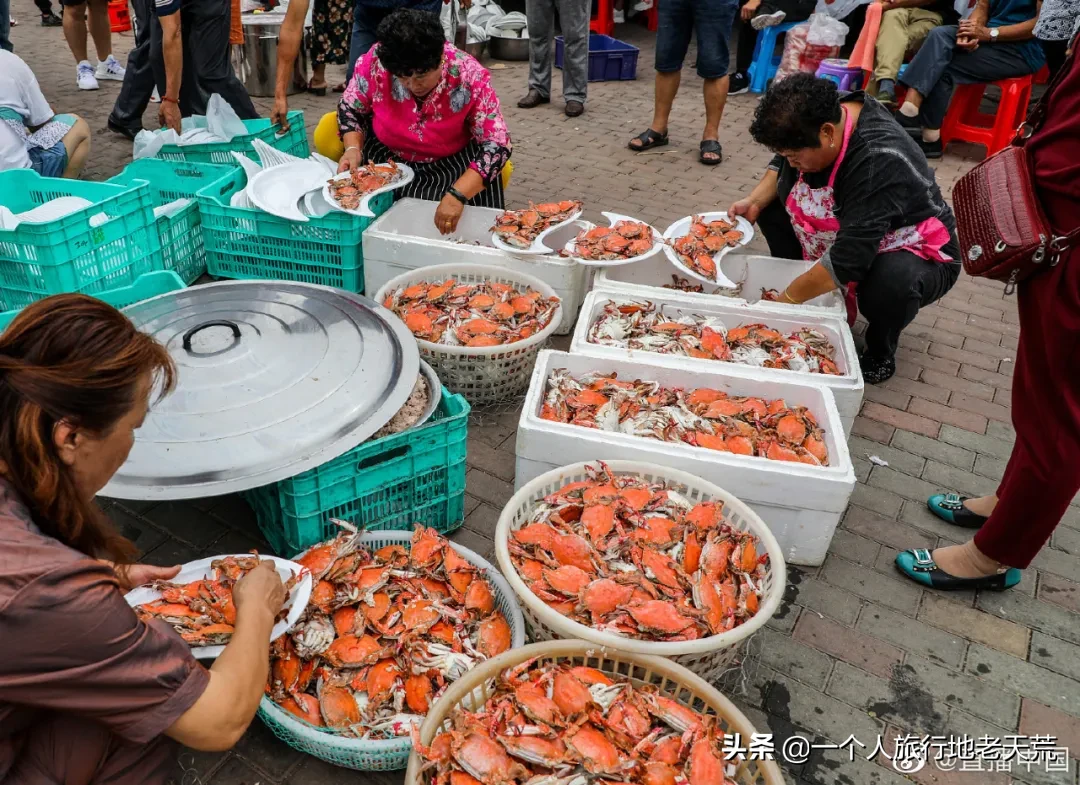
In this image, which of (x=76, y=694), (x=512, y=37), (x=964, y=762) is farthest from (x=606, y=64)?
(x=76, y=694)

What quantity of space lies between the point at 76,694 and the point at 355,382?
Answer: 53.5 inches

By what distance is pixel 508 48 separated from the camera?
9.67 m

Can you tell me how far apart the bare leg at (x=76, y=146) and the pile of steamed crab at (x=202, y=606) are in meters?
3.92

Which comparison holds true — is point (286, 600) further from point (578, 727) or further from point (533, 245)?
point (533, 245)

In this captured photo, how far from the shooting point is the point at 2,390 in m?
1.31

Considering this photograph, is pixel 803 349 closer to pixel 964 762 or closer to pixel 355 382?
pixel 964 762

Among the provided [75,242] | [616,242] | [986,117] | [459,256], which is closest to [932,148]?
[986,117]

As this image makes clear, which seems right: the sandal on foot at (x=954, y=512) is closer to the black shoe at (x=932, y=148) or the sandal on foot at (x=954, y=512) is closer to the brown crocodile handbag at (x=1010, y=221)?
the brown crocodile handbag at (x=1010, y=221)

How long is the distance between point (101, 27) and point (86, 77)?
569 millimetres

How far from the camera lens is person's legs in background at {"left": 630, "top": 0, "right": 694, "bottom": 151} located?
637 centimetres

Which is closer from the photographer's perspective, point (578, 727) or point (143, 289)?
point (578, 727)

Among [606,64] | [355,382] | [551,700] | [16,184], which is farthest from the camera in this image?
[606,64]

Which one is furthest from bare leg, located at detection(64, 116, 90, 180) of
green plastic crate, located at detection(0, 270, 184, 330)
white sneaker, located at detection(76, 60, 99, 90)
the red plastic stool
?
the red plastic stool

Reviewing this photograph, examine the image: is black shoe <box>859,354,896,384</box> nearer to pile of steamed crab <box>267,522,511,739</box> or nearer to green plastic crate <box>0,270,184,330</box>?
pile of steamed crab <box>267,522,511,739</box>
